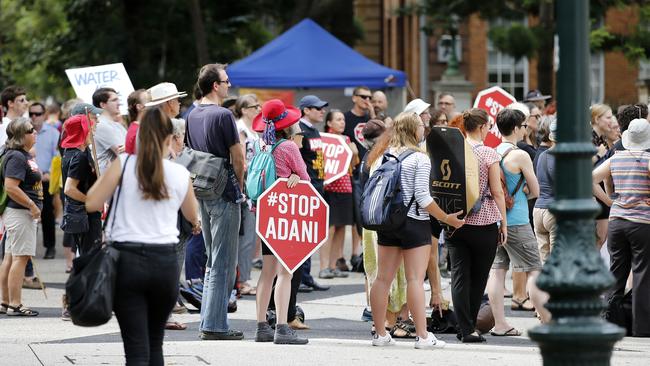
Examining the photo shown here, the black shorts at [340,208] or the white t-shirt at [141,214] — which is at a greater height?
the white t-shirt at [141,214]

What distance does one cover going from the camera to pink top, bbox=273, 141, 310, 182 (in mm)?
9742

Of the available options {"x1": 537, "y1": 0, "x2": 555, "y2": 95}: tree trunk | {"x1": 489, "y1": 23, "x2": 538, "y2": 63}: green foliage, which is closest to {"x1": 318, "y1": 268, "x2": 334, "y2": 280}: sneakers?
Answer: {"x1": 489, "y1": 23, "x2": 538, "y2": 63}: green foliage

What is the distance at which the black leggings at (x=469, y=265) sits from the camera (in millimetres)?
9727

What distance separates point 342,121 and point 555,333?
9158 millimetres

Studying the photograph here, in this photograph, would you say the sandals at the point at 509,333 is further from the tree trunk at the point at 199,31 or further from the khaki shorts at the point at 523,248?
the tree trunk at the point at 199,31

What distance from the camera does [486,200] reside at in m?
9.73

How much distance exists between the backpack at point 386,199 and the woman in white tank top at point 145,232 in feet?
8.65

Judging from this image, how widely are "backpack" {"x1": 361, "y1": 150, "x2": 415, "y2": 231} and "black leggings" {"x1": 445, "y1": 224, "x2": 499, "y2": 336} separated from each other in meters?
0.85

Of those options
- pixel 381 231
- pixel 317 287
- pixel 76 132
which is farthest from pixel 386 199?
pixel 317 287

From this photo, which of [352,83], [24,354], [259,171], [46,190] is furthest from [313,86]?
[24,354]

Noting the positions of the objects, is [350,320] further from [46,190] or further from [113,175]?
[46,190]

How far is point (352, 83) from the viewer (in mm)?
21062

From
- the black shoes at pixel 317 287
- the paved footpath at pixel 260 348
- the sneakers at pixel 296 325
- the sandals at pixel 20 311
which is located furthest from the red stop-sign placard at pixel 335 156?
the sandals at pixel 20 311

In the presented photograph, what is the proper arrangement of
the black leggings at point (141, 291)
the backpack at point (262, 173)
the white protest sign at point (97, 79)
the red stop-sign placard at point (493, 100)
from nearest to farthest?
1. the black leggings at point (141, 291)
2. the backpack at point (262, 173)
3. the white protest sign at point (97, 79)
4. the red stop-sign placard at point (493, 100)
